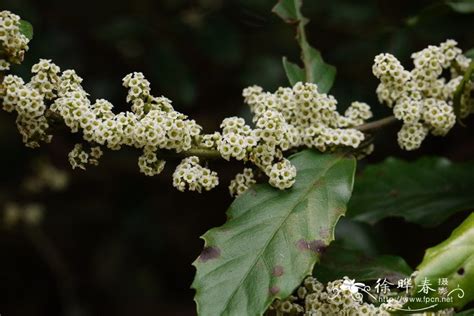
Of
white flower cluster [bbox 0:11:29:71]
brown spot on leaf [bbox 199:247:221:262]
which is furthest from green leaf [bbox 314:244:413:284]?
white flower cluster [bbox 0:11:29:71]

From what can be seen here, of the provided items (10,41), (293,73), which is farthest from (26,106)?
(293,73)

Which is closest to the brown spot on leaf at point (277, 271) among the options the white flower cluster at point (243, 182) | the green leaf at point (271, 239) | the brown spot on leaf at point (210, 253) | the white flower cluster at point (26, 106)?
the green leaf at point (271, 239)

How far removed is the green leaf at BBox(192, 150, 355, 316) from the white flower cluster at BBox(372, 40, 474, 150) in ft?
0.62

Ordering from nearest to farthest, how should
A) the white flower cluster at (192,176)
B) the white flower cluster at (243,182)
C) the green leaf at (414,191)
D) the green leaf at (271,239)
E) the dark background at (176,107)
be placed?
the green leaf at (271,239) < the white flower cluster at (192,176) < the white flower cluster at (243,182) < the green leaf at (414,191) < the dark background at (176,107)

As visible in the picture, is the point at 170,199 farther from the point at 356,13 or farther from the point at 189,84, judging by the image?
the point at 356,13

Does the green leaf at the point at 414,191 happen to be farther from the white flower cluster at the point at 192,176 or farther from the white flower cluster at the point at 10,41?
the white flower cluster at the point at 10,41

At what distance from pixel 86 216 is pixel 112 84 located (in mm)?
834

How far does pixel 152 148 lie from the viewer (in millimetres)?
1605

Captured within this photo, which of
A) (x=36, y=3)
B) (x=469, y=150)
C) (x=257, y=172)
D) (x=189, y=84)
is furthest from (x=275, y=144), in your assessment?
(x=36, y=3)

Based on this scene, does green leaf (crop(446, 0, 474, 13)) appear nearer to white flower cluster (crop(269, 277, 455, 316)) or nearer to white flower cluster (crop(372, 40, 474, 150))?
white flower cluster (crop(372, 40, 474, 150))

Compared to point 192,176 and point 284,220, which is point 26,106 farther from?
point 284,220

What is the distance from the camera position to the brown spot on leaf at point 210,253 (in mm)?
1557

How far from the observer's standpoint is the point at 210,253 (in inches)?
61.6

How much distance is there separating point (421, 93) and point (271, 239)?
21.6 inches
